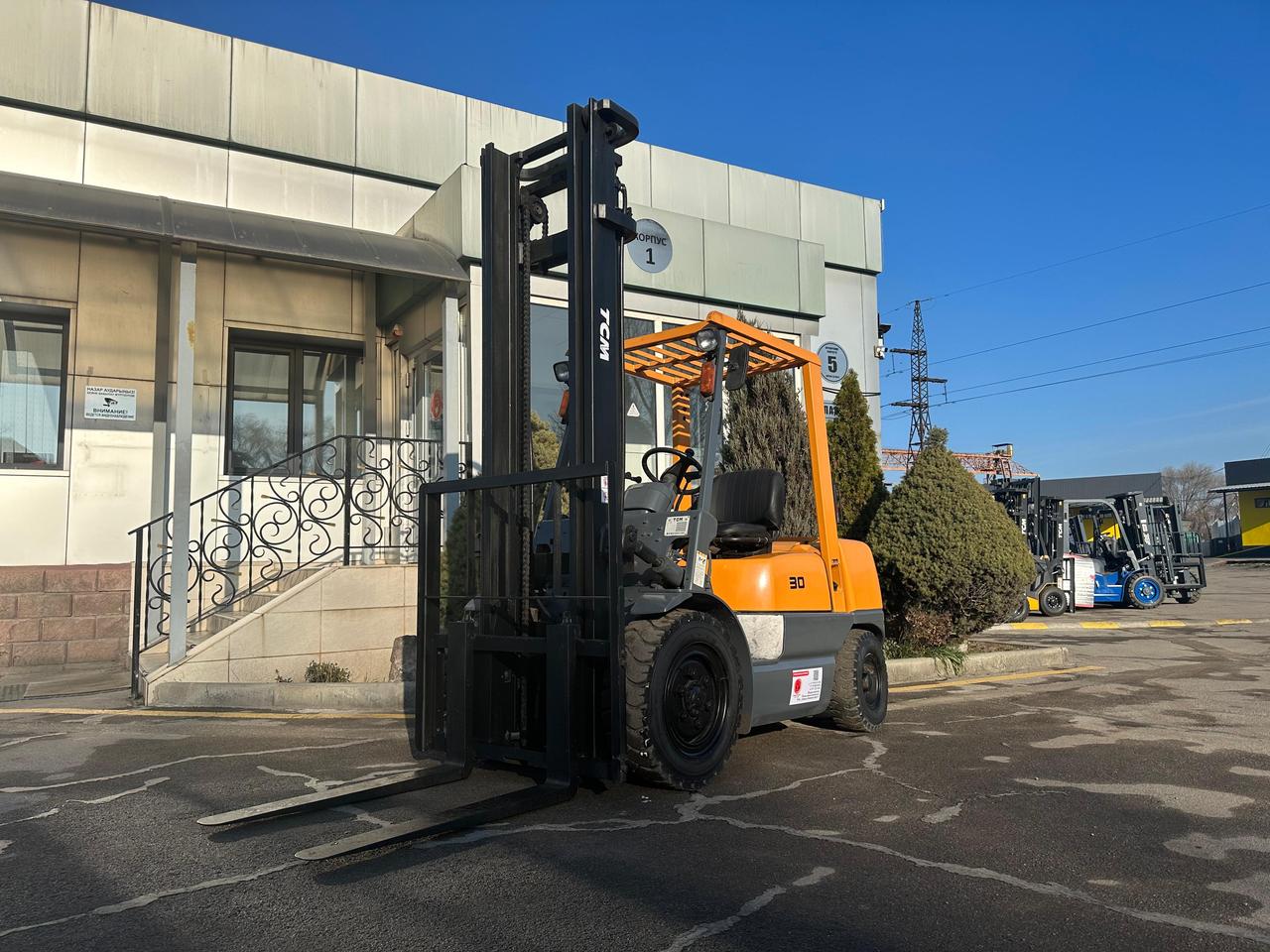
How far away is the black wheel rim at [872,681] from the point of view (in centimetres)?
700

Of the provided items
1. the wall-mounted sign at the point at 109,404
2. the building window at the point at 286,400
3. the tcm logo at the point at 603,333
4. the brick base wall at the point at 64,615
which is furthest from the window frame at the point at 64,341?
the tcm logo at the point at 603,333

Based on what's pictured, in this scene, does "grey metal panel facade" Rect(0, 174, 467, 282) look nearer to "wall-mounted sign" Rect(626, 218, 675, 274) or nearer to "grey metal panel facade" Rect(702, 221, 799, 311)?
"wall-mounted sign" Rect(626, 218, 675, 274)

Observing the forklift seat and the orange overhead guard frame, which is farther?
the orange overhead guard frame

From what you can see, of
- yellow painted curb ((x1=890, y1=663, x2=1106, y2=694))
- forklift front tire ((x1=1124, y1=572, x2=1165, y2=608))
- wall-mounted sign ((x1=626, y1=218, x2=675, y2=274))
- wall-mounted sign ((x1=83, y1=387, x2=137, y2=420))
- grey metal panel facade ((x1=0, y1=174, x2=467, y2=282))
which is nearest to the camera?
grey metal panel facade ((x1=0, y1=174, x2=467, y2=282))

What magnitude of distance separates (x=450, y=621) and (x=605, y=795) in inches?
49.8

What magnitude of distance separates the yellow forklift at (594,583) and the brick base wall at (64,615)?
710 cm

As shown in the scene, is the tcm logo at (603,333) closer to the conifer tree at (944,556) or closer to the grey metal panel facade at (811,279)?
the conifer tree at (944,556)

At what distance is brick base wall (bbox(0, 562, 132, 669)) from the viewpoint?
10.6 m

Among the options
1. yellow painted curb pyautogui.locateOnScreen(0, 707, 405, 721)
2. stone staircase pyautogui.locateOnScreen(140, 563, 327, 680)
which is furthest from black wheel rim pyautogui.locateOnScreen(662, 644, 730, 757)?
stone staircase pyautogui.locateOnScreen(140, 563, 327, 680)

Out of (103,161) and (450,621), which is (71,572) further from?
(450,621)

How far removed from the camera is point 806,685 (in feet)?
20.1

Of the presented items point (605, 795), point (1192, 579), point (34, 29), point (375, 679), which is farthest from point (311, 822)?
point (1192, 579)

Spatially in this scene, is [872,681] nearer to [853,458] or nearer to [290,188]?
[853,458]

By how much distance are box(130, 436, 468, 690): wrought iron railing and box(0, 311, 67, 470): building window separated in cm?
163
